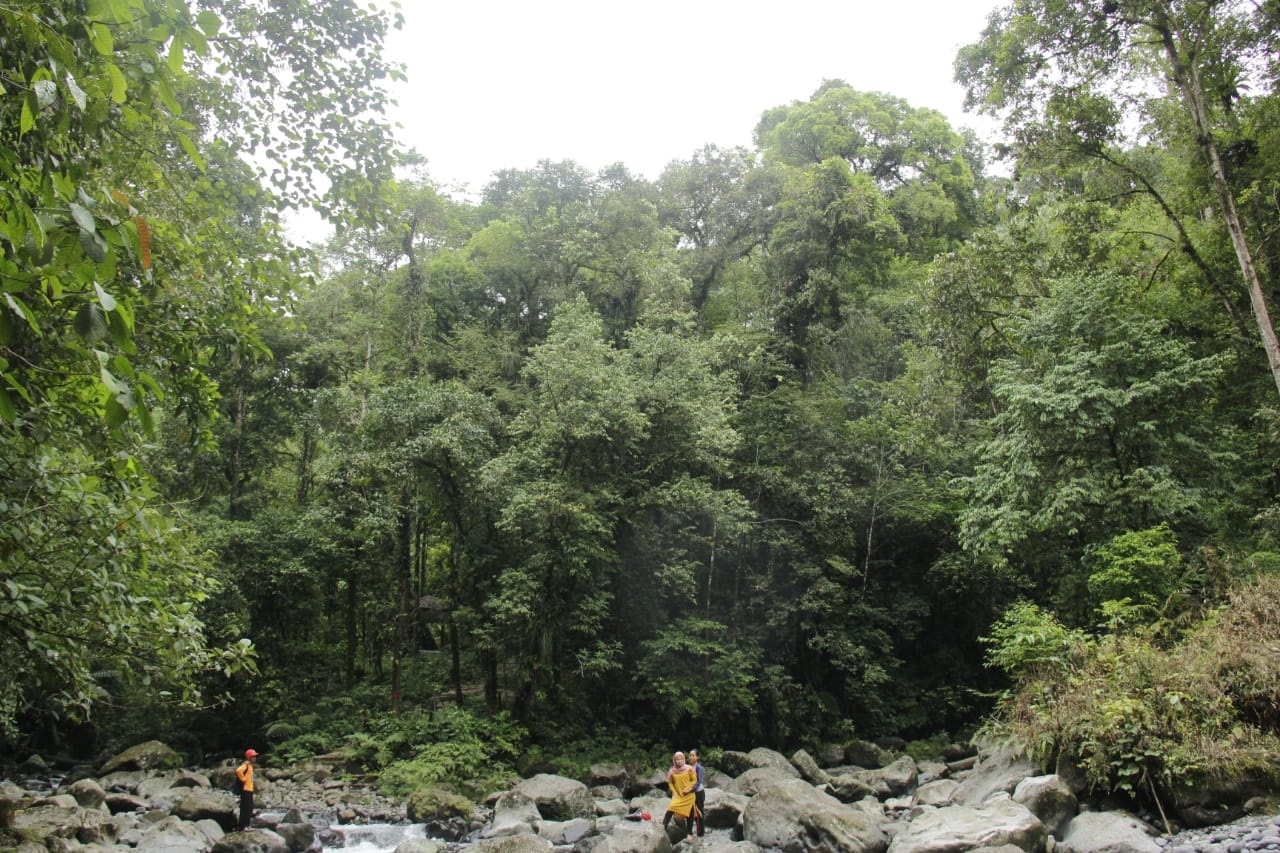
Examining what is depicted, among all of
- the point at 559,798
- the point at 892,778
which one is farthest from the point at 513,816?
the point at 892,778

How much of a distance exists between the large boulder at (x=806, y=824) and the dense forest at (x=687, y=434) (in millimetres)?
2538

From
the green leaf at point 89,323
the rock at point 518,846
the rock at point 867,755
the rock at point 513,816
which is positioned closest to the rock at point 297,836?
the rock at point 513,816

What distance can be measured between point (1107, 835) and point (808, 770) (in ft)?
26.0

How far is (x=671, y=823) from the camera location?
34.0ft

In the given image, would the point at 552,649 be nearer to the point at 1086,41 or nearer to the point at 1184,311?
the point at 1184,311

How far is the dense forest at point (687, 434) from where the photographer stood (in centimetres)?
515

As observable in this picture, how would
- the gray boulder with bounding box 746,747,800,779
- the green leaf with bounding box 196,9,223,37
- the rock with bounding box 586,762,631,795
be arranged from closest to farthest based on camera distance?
the green leaf with bounding box 196,9,223,37 < the rock with bounding box 586,762,631,795 < the gray boulder with bounding box 746,747,800,779

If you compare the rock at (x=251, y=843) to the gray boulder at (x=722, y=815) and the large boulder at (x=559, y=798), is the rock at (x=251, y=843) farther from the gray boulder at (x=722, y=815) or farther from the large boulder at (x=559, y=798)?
the gray boulder at (x=722, y=815)

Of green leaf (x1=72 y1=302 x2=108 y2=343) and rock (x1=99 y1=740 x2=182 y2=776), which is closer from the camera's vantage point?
green leaf (x1=72 y1=302 x2=108 y2=343)

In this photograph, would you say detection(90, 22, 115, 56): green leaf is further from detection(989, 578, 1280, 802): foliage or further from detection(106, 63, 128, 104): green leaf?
detection(989, 578, 1280, 802): foliage

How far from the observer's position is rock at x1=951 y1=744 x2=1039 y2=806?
9.93 meters

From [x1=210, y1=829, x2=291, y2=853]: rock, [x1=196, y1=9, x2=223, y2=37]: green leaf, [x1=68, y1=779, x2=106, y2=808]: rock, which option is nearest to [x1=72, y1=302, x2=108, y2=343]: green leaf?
[x1=196, y1=9, x2=223, y2=37]: green leaf

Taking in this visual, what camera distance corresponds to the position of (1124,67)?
13219 millimetres

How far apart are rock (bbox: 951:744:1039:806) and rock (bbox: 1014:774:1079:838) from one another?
1.07 m
